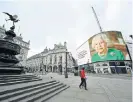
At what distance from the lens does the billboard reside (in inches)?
1813

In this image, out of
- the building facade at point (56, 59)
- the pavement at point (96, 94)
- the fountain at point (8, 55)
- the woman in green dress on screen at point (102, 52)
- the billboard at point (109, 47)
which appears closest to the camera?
the pavement at point (96, 94)

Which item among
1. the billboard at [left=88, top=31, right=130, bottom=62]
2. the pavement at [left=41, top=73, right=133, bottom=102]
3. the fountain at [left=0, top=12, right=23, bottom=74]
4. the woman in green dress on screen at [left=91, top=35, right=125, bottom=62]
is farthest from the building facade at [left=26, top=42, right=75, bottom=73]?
the pavement at [left=41, top=73, right=133, bottom=102]

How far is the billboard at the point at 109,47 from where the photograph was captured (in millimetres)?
46056

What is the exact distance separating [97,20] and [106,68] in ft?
189

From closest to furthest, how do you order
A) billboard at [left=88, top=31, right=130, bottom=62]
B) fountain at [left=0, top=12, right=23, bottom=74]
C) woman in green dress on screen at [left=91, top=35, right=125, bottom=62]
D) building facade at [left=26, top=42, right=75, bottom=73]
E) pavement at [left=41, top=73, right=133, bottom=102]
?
pavement at [left=41, top=73, right=133, bottom=102] → fountain at [left=0, top=12, right=23, bottom=74] → woman in green dress on screen at [left=91, top=35, right=125, bottom=62] → billboard at [left=88, top=31, right=130, bottom=62] → building facade at [left=26, top=42, right=75, bottom=73]

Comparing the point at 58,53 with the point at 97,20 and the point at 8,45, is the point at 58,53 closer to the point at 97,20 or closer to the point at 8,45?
the point at 97,20

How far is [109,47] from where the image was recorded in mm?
47250

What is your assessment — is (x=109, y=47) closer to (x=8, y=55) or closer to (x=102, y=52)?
(x=102, y=52)

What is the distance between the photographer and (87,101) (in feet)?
17.8

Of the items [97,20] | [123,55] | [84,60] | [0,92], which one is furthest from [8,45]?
[97,20]

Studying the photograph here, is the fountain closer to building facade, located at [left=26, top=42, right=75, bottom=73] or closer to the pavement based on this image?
the pavement

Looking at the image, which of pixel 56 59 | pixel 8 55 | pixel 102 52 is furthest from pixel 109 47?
pixel 8 55

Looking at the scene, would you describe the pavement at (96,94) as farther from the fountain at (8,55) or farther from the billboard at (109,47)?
the billboard at (109,47)

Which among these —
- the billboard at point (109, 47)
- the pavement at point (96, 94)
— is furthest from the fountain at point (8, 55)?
the billboard at point (109, 47)
